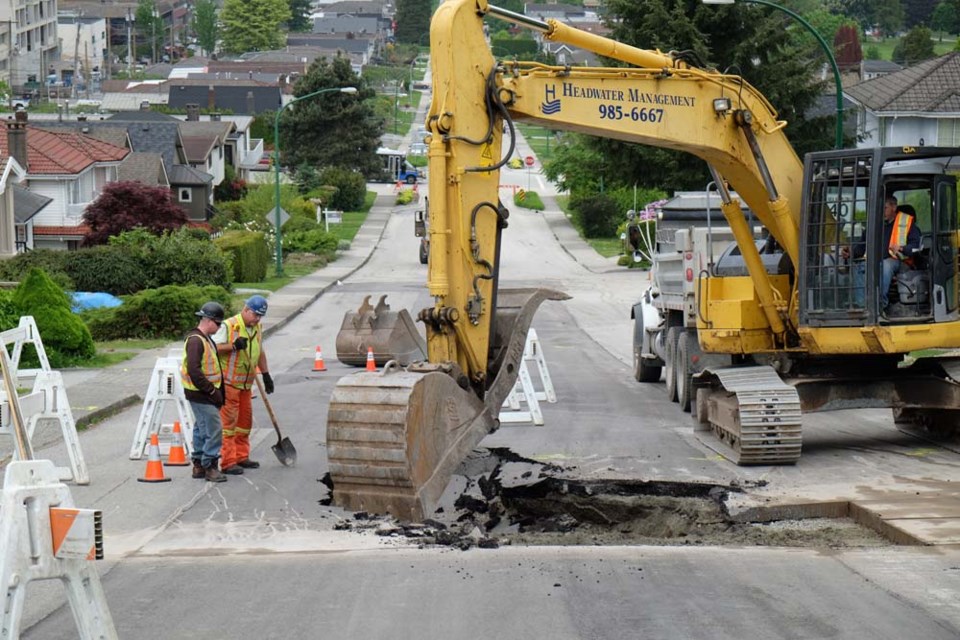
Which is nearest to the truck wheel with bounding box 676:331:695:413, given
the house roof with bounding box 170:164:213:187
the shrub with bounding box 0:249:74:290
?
the shrub with bounding box 0:249:74:290

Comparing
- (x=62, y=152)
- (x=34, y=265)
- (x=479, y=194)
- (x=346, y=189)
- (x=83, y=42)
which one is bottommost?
(x=34, y=265)

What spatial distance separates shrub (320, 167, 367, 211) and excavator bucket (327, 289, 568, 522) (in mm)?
73493

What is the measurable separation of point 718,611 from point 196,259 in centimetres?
3275

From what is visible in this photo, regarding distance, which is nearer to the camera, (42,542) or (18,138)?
(42,542)

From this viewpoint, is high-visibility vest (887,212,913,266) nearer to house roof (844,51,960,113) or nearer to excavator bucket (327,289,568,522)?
excavator bucket (327,289,568,522)

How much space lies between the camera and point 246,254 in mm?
48250

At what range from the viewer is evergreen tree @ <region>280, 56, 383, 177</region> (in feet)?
299

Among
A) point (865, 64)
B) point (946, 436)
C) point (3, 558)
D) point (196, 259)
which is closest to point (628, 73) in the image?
point (946, 436)

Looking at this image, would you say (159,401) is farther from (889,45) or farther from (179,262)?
(889,45)

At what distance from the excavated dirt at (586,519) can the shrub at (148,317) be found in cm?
1811

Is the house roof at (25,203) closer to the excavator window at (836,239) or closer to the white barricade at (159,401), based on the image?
the white barricade at (159,401)

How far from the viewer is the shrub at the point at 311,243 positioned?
62.8m

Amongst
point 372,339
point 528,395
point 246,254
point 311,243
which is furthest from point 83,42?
point 528,395

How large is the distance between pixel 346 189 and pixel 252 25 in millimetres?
117739
